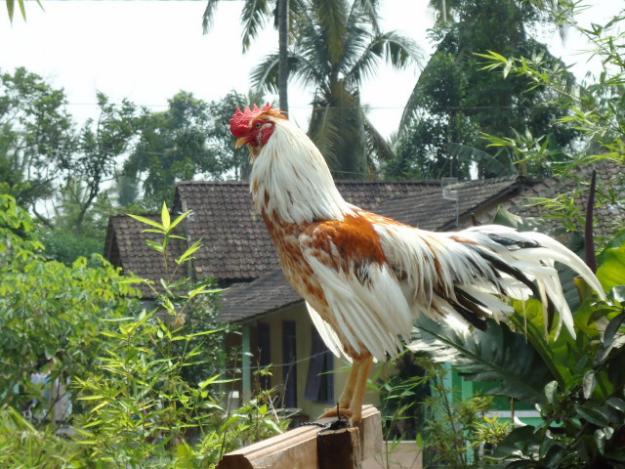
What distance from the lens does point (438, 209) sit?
1412cm

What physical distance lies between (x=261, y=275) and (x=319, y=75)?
938 cm

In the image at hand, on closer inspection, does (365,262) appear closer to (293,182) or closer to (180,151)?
(293,182)

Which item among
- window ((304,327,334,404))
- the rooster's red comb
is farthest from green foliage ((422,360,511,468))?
window ((304,327,334,404))

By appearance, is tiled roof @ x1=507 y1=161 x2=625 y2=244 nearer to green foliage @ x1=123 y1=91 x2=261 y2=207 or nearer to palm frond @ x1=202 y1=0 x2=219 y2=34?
palm frond @ x1=202 y1=0 x2=219 y2=34

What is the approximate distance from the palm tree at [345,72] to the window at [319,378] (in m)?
10.8

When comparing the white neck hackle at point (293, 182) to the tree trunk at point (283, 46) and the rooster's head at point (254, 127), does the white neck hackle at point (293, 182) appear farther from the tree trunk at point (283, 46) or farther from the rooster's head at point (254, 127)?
the tree trunk at point (283, 46)

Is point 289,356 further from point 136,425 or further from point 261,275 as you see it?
point 136,425

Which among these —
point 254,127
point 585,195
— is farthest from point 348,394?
point 585,195

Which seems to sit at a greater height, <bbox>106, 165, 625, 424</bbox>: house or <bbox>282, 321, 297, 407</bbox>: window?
<bbox>106, 165, 625, 424</bbox>: house

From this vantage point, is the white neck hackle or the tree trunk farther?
the tree trunk

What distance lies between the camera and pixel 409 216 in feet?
49.3

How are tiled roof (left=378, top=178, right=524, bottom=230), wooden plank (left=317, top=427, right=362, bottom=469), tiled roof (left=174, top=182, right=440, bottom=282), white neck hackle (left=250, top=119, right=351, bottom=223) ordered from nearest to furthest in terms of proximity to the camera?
wooden plank (left=317, top=427, right=362, bottom=469) < white neck hackle (left=250, top=119, right=351, bottom=223) < tiled roof (left=378, top=178, right=524, bottom=230) < tiled roof (left=174, top=182, right=440, bottom=282)

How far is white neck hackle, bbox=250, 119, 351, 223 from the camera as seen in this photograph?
151 inches

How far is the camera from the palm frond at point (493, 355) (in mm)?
5004
